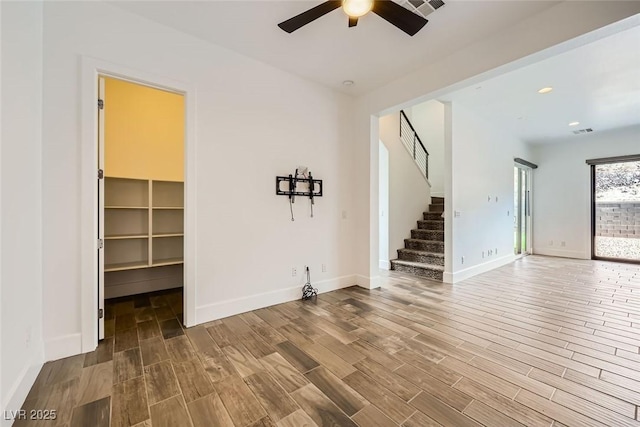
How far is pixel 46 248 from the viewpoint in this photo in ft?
6.64

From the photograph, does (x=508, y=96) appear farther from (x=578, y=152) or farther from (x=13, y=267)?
(x=13, y=267)

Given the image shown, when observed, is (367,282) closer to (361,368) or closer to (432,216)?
(361,368)

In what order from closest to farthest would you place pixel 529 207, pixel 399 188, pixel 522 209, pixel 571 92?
pixel 571 92, pixel 399 188, pixel 522 209, pixel 529 207

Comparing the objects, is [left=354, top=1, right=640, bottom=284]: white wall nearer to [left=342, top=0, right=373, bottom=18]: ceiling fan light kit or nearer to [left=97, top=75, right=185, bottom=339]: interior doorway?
[left=342, top=0, right=373, bottom=18]: ceiling fan light kit

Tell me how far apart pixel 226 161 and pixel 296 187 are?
97 centimetres

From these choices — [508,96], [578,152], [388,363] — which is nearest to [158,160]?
[388,363]

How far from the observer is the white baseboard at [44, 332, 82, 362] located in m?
2.03

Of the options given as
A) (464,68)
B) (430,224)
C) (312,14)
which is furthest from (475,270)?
(312,14)

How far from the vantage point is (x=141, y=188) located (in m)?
3.70

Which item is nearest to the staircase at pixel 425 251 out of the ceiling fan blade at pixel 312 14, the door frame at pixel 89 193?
the ceiling fan blade at pixel 312 14

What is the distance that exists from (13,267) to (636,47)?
6098 millimetres

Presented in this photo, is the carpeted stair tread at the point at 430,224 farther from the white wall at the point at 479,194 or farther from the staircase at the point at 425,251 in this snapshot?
the white wall at the point at 479,194

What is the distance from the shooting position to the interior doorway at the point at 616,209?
6051 mm

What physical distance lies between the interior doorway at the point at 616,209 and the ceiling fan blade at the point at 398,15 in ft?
24.7
